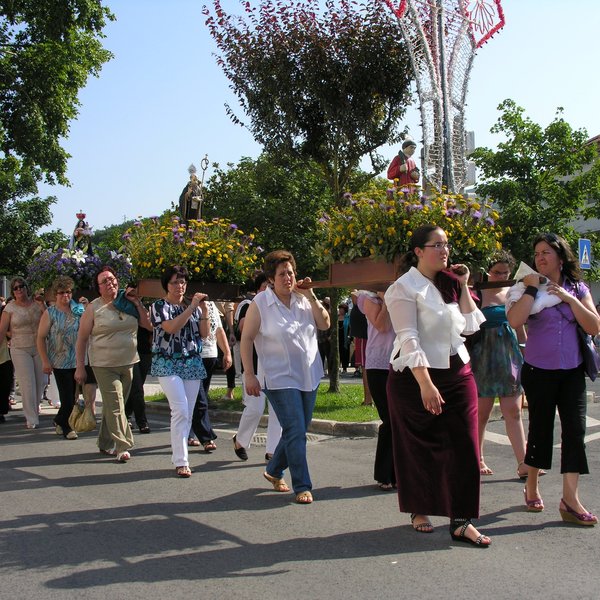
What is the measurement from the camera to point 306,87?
13711 mm

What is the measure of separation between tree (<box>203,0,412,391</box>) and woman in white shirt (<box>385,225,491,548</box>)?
8.12 metres

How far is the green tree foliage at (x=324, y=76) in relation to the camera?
44.2 ft

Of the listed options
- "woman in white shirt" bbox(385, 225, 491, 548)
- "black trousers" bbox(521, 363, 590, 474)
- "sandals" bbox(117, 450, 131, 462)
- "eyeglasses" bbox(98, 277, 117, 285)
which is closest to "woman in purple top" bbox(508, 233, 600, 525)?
"black trousers" bbox(521, 363, 590, 474)

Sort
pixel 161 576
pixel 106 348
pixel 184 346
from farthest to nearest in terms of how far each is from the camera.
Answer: pixel 106 348
pixel 184 346
pixel 161 576

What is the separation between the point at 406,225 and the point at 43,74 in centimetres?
1905

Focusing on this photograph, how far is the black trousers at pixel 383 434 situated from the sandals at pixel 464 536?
1596 mm

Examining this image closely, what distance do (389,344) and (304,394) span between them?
813mm

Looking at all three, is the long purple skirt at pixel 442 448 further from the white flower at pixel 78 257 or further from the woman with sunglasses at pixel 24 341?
the woman with sunglasses at pixel 24 341

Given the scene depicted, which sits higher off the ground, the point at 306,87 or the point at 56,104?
the point at 56,104

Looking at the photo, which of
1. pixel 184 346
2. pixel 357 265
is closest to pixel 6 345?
pixel 184 346

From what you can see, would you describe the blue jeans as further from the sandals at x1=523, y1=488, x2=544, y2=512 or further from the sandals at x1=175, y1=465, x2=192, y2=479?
the sandals at x1=523, y1=488, x2=544, y2=512

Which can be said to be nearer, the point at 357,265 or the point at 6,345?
the point at 357,265

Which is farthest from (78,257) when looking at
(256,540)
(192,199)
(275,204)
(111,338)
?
(275,204)

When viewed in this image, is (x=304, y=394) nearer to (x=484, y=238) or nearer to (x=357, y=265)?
(x=357, y=265)
